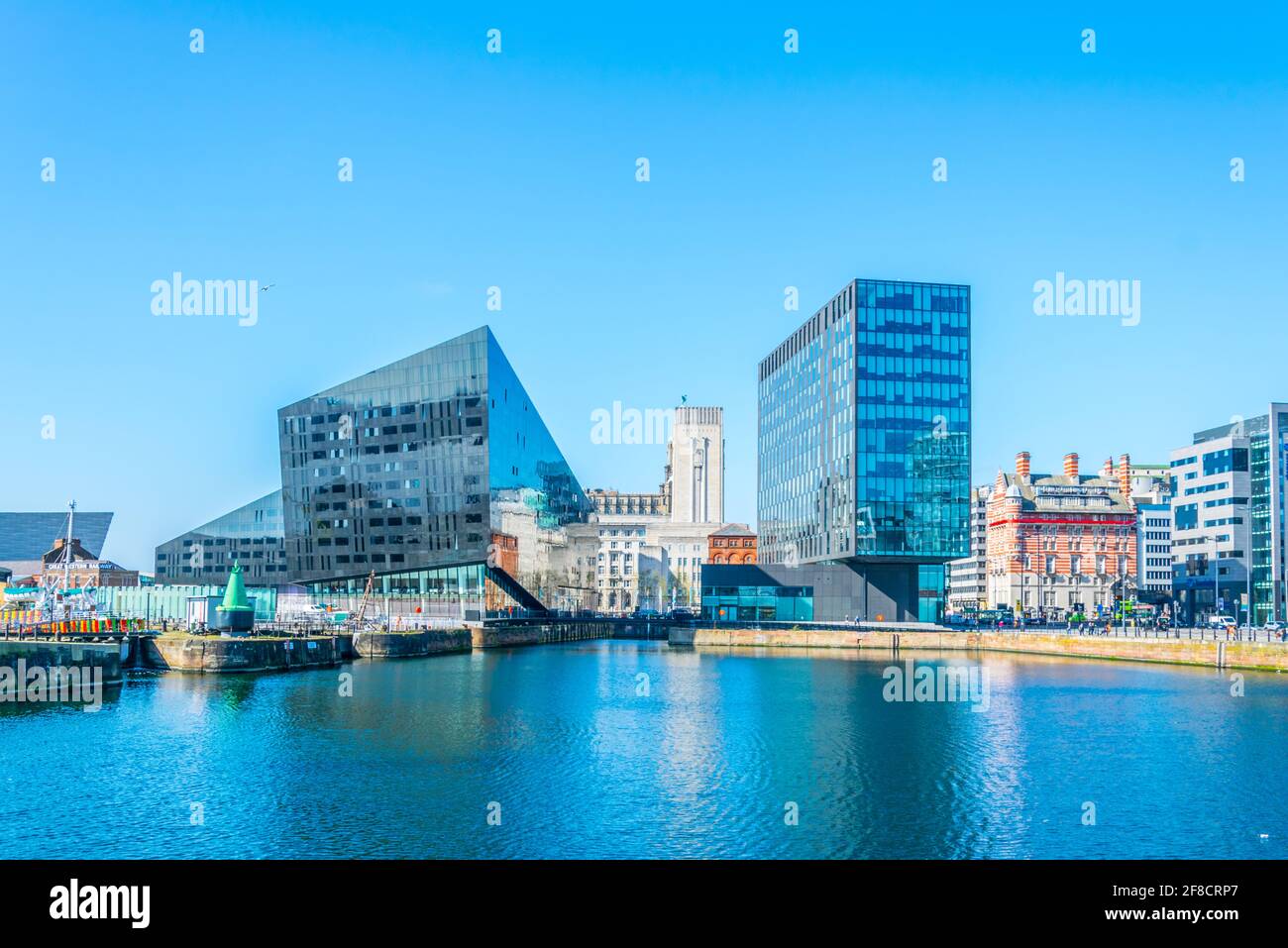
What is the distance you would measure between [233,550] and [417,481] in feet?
127

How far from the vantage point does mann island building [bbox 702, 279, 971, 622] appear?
115 meters

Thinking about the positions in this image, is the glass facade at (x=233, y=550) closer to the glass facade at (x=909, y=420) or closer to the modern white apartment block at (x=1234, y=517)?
the glass facade at (x=909, y=420)

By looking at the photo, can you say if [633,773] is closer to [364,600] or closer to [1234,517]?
[364,600]

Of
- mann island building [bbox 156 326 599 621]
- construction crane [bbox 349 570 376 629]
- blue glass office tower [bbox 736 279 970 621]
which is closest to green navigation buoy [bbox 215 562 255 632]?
construction crane [bbox 349 570 376 629]

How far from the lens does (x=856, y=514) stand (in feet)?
379

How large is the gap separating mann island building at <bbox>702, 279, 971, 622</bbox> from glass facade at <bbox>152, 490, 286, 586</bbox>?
61770 mm

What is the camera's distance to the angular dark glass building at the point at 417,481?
111 m

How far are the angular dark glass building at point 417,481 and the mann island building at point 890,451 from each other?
112 feet

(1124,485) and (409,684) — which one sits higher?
(1124,485)
